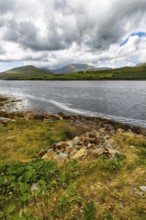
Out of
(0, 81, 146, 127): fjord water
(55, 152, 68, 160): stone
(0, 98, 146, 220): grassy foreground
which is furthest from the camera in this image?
(0, 81, 146, 127): fjord water

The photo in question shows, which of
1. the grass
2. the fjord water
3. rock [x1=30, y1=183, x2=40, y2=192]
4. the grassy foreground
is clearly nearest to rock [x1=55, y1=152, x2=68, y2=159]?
the grassy foreground

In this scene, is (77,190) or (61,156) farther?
(61,156)

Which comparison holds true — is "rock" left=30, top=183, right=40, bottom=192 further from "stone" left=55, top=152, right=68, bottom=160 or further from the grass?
"stone" left=55, top=152, right=68, bottom=160

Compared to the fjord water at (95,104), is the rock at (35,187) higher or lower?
higher

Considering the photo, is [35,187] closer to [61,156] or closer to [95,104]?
[61,156]

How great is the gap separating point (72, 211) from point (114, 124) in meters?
22.5

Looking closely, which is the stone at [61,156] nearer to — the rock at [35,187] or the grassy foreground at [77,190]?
the grassy foreground at [77,190]

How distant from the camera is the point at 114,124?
1033 inches

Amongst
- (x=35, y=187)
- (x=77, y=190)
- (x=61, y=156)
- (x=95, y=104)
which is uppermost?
(x=35, y=187)

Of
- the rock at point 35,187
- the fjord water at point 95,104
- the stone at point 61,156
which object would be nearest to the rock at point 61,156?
the stone at point 61,156

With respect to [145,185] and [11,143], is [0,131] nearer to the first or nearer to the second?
[11,143]

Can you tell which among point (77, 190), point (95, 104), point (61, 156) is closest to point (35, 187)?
point (77, 190)

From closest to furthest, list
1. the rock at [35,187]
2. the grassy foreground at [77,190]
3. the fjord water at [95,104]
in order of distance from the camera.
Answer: the grassy foreground at [77,190] < the rock at [35,187] < the fjord water at [95,104]

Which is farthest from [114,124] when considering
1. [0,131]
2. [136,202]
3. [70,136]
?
[136,202]
